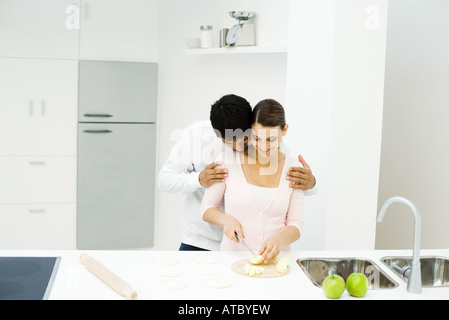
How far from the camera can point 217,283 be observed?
5.84 feet

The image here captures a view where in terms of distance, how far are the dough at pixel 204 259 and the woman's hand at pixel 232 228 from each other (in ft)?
0.35

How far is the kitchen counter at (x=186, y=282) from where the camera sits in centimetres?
170

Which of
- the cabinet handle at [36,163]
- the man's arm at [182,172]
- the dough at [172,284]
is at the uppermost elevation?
the man's arm at [182,172]

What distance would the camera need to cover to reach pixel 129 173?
166 inches

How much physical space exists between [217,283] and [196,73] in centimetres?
252

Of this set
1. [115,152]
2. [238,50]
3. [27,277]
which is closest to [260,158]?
[27,277]

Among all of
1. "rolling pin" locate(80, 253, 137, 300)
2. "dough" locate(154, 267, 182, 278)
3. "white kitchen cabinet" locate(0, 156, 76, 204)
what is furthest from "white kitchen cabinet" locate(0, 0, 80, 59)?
"dough" locate(154, 267, 182, 278)

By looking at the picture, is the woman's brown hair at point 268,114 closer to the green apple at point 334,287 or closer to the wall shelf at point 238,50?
the green apple at point 334,287

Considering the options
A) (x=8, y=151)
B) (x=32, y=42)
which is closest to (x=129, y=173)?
(x=8, y=151)

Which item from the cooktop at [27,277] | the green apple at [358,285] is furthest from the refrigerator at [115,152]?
the green apple at [358,285]

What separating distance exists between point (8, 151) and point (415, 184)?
2.94 metres

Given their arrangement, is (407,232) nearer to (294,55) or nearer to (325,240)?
(325,240)

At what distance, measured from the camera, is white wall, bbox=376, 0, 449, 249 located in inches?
131
